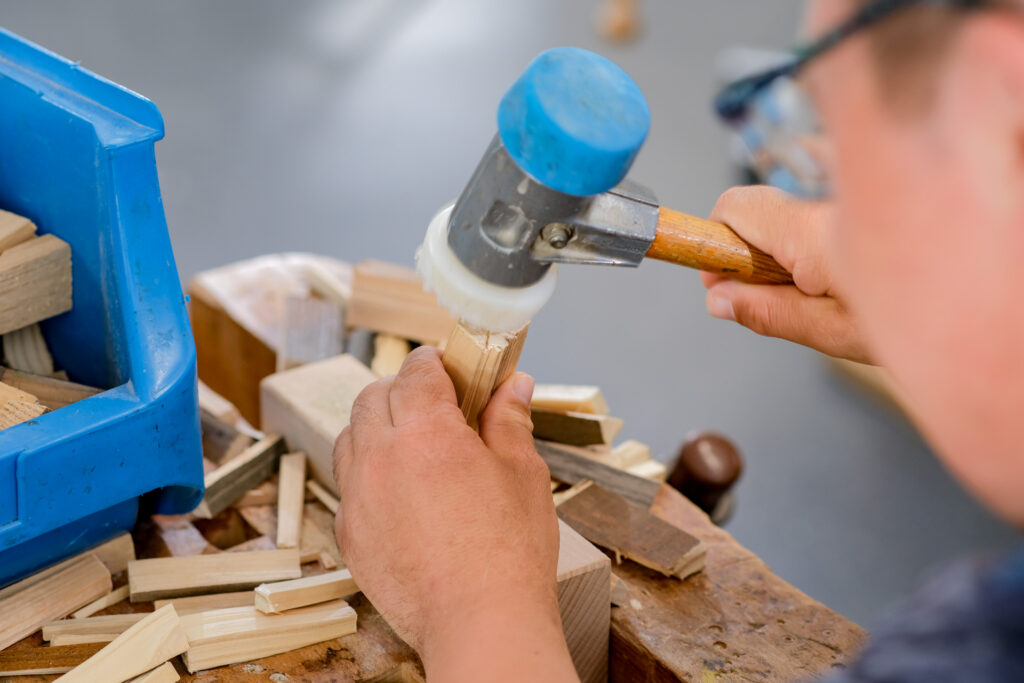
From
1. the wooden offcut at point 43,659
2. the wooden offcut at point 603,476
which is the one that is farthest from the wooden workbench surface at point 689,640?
the wooden offcut at point 603,476

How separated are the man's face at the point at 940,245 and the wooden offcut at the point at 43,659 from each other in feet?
2.69

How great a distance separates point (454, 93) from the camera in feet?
15.4

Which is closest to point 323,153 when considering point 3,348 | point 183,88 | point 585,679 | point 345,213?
point 345,213

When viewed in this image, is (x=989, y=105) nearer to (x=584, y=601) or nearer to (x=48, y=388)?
(x=584, y=601)

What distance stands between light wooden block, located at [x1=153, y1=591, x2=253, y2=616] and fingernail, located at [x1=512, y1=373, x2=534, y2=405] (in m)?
0.38

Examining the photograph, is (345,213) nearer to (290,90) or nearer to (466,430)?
(290,90)

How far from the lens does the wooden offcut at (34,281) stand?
1.02 metres

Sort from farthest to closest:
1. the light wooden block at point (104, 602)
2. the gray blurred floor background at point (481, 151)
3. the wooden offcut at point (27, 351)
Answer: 1. the gray blurred floor background at point (481, 151)
2. the wooden offcut at point (27, 351)
3. the light wooden block at point (104, 602)

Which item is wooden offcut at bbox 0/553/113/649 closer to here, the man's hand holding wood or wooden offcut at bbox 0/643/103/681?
wooden offcut at bbox 0/643/103/681

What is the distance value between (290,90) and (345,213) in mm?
1087

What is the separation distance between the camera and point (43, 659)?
931 millimetres

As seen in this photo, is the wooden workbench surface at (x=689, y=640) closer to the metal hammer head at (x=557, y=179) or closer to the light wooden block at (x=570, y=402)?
the light wooden block at (x=570, y=402)

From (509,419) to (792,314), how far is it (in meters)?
0.39

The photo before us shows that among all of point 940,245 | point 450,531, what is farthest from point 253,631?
point 940,245
